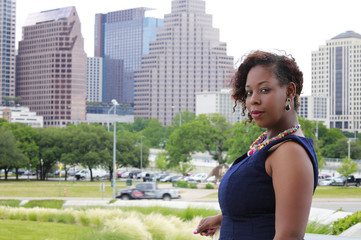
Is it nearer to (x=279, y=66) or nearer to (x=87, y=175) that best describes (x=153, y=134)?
(x=87, y=175)

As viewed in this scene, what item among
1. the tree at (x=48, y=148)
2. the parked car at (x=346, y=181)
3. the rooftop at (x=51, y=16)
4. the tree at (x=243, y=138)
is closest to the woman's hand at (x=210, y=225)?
the tree at (x=243, y=138)

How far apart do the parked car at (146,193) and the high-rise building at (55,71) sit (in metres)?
149

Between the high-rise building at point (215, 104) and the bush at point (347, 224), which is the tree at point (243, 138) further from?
the high-rise building at point (215, 104)

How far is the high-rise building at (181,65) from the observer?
617 ft

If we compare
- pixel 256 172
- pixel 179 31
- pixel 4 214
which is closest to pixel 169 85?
pixel 179 31

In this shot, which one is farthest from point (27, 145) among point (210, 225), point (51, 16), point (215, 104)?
point (51, 16)

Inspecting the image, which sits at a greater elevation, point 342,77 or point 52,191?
point 342,77

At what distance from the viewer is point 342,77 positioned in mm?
185625

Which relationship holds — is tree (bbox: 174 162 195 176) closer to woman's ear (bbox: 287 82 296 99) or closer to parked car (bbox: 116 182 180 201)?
parked car (bbox: 116 182 180 201)

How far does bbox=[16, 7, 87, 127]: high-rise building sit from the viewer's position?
183 meters

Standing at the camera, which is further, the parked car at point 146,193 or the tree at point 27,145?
the tree at point 27,145

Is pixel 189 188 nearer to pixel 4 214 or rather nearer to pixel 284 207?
pixel 4 214

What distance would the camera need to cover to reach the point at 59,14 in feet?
633

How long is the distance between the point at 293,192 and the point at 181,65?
626 ft
